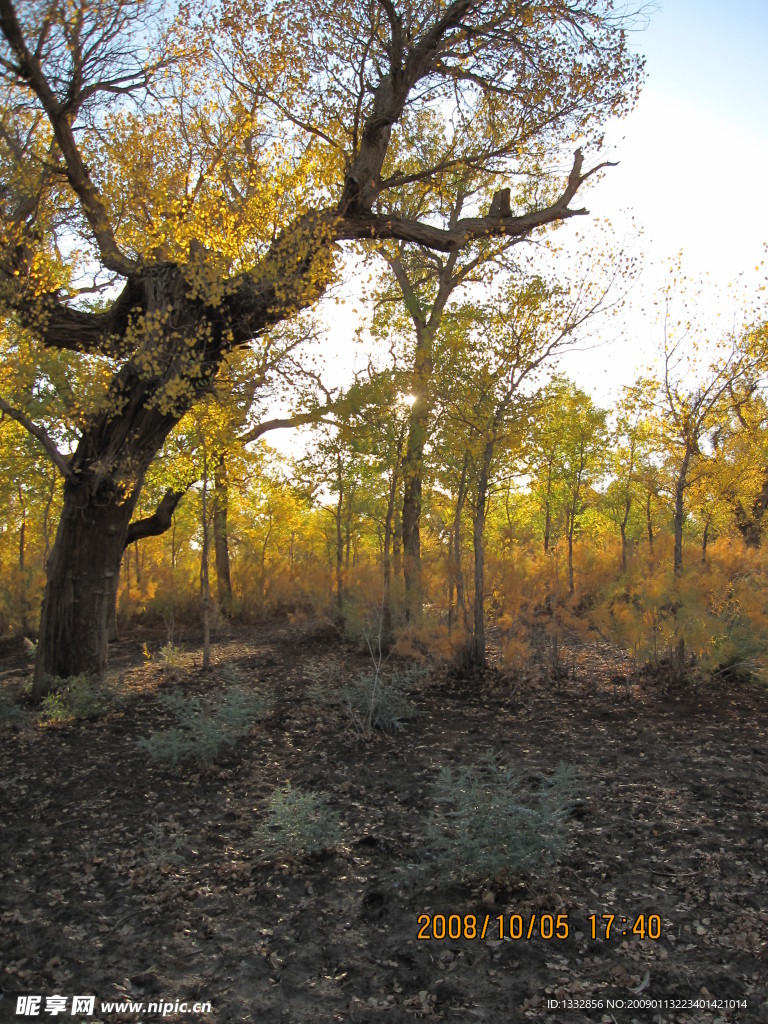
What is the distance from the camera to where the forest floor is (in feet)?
9.34

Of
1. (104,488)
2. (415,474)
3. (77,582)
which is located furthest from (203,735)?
(415,474)

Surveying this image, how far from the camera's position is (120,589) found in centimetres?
1634

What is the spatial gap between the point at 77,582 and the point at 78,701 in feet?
4.85

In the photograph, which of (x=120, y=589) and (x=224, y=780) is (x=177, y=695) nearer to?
(x=224, y=780)

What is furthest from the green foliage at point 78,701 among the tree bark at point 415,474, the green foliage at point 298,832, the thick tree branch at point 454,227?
the thick tree branch at point 454,227

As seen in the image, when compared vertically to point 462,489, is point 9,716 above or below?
below

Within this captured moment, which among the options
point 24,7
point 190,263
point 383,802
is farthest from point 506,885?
point 24,7

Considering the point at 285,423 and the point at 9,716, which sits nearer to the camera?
the point at 9,716

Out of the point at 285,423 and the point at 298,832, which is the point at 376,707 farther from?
the point at 285,423

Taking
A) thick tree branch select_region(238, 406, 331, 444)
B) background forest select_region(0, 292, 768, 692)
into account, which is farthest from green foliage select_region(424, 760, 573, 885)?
thick tree branch select_region(238, 406, 331, 444)
